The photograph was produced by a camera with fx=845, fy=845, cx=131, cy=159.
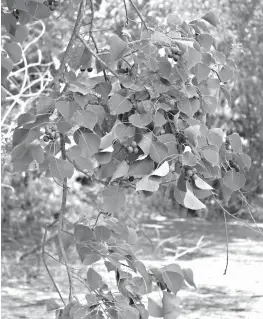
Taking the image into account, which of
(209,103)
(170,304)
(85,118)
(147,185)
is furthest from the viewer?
(170,304)

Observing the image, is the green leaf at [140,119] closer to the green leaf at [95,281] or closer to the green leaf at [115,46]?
the green leaf at [115,46]

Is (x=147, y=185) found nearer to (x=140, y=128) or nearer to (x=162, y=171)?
(x=162, y=171)

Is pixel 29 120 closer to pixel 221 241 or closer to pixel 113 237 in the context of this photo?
pixel 113 237

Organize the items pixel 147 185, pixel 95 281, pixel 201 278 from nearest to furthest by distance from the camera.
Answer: pixel 147 185 → pixel 95 281 → pixel 201 278

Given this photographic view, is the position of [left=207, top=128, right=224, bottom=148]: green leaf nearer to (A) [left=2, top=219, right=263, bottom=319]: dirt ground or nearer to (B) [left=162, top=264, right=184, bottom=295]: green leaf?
(B) [left=162, top=264, right=184, bottom=295]: green leaf

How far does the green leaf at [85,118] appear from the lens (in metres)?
1.46

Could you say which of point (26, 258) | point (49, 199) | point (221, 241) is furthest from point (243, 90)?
point (26, 258)

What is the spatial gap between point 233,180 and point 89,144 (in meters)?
0.32

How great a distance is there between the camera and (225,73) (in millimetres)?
1662

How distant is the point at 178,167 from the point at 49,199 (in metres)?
4.93

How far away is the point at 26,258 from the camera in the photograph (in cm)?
561

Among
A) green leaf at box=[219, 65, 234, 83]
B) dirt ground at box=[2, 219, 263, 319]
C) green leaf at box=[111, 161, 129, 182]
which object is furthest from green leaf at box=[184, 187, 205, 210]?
dirt ground at box=[2, 219, 263, 319]

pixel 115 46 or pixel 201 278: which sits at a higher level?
pixel 115 46

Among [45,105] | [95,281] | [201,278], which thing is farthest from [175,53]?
[201,278]
